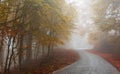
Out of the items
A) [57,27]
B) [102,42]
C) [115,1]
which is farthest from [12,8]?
[102,42]

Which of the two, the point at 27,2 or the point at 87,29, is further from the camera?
the point at 87,29

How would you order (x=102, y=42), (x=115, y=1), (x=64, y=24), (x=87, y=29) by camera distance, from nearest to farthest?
(x=64, y=24) < (x=115, y=1) < (x=102, y=42) < (x=87, y=29)

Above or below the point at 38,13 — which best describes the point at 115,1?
above

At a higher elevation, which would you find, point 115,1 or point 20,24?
point 115,1

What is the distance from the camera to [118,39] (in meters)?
30.1

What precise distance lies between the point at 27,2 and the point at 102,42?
102 ft

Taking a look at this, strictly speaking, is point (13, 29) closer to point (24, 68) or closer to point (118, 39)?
point (24, 68)

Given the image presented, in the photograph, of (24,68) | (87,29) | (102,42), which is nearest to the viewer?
(24,68)

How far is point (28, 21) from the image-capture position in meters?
17.9

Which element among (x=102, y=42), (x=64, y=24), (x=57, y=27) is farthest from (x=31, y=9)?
(x=102, y=42)

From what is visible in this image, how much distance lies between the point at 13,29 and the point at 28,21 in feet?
8.64

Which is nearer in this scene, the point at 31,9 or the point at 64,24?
the point at 31,9

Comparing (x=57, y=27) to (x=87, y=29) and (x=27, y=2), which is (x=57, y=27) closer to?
(x=27, y=2)

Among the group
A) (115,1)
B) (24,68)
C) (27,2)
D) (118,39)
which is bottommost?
(24,68)
